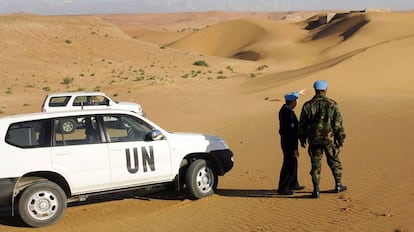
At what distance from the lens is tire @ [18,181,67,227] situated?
24.0ft

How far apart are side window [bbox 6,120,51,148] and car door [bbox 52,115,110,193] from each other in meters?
0.12

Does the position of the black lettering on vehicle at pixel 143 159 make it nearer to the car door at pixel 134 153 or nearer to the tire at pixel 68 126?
the car door at pixel 134 153

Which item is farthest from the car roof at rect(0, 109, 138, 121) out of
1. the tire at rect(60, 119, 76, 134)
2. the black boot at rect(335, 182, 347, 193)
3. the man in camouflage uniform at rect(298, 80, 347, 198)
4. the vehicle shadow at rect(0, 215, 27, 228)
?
the black boot at rect(335, 182, 347, 193)

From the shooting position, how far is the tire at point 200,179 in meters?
8.50

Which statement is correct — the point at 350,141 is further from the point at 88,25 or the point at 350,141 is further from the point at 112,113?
the point at 88,25

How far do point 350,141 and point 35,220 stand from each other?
8.14m

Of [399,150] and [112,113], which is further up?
[112,113]

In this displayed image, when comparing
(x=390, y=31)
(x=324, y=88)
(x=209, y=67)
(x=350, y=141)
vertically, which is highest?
(x=390, y=31)

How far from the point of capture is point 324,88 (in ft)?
26.5

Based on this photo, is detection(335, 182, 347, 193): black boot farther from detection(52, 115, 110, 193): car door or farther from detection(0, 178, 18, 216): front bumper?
detection(0, 178, 18, 216): front bumper

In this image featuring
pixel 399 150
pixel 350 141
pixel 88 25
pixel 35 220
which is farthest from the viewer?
pixel 88 25

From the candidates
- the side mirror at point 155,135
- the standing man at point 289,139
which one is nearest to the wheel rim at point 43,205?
the side mirror at point 155,135

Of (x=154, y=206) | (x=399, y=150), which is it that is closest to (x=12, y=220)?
(x=154, y=206)

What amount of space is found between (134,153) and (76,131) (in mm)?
907
